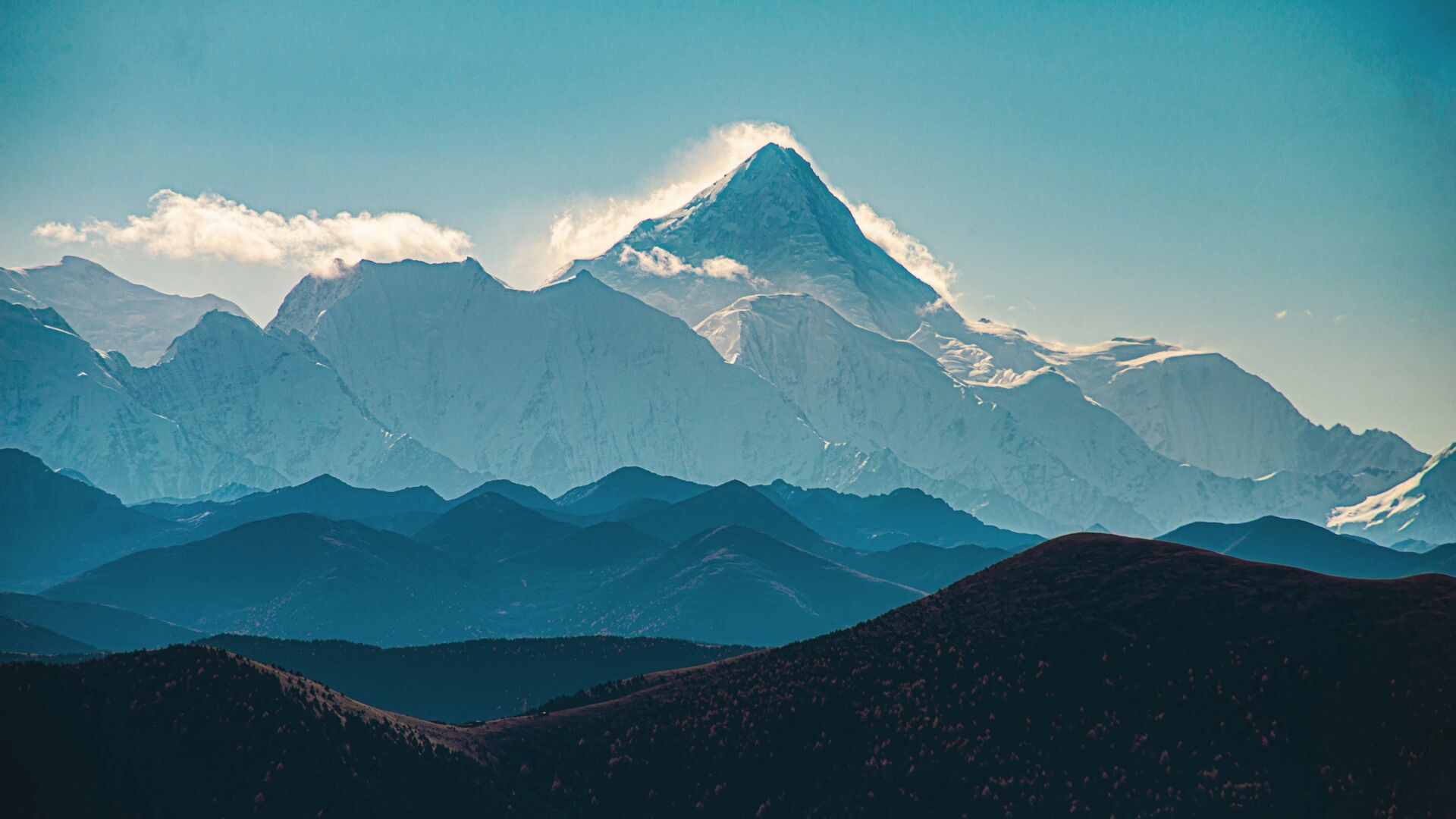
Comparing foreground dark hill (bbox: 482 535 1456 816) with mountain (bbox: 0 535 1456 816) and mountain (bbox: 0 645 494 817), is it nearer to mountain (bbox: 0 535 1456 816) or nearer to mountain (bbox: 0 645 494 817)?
mountain (bbox: 0 535 1456 816)

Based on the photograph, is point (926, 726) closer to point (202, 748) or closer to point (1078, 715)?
point (1078, 715)

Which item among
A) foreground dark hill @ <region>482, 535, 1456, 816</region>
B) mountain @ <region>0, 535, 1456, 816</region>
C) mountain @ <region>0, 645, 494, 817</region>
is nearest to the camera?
mountain @ <region>0, 645, 494, 817</region>

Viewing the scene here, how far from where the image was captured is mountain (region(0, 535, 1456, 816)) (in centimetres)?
9806

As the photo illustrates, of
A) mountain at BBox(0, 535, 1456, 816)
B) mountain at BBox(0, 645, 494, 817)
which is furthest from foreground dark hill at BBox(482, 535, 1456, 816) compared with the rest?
mountain at BBox(0, 645, 494, 817)

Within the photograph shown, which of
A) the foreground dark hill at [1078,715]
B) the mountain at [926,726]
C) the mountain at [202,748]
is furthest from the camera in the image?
the foreground dark hill at [1078,715]

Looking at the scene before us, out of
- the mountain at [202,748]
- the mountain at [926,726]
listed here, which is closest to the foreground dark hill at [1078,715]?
the mountain at [926,726]

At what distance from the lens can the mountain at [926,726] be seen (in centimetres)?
9806

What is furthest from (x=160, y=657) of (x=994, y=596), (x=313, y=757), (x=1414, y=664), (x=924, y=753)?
(x=1414, y=664)

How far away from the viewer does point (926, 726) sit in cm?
11294

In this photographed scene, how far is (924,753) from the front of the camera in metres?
110

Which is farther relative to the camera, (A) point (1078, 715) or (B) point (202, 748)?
(A) point (1078, 715)

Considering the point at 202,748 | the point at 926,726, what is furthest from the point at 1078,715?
the point at 202,748

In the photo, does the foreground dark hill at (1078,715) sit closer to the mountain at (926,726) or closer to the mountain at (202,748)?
the mountain at (926,726)

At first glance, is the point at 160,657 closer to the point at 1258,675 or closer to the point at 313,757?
the point at 313,757
